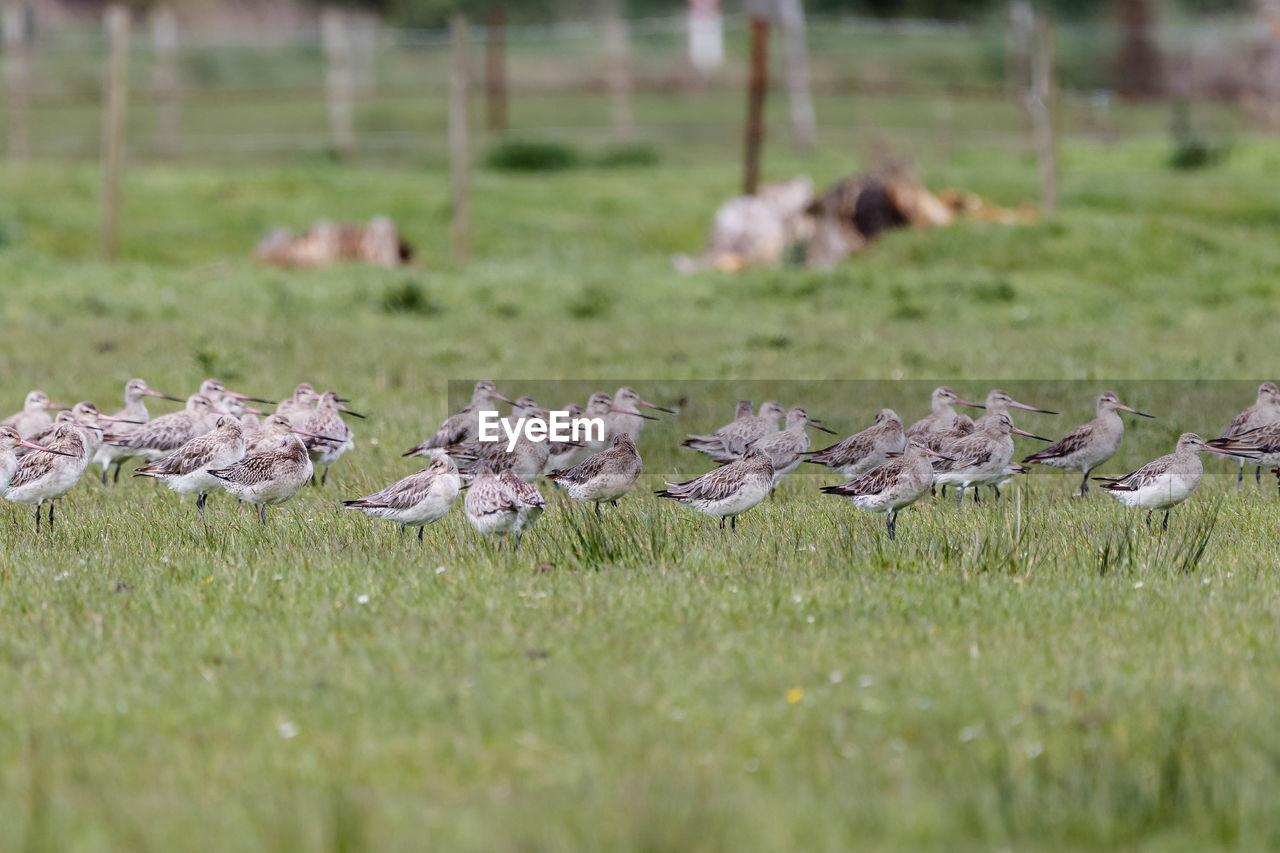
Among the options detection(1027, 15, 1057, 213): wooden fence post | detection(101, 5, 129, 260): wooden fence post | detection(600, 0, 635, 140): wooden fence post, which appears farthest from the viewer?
detection(600, 0, 635, 140): wooden fence post

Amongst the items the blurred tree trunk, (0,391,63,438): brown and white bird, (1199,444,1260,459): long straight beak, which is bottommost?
(0,391,63,438): brown and white bird

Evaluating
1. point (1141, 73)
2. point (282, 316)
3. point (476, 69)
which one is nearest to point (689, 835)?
point (282, 316)

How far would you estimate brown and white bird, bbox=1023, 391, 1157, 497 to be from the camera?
11.3 m

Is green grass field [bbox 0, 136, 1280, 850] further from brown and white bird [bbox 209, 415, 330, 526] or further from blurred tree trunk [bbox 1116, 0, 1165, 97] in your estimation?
blurred tree trunk [bbox 1116, 0, 1165, 97]

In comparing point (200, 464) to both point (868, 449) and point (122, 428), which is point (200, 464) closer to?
point (122, 428)

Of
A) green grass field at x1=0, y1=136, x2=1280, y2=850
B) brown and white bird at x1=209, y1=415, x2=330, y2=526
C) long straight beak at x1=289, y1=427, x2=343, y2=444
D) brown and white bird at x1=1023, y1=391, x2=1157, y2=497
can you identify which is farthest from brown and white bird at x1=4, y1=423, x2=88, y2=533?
brown and white bird at x1=1023, y1=391, x2=1157, y2=497

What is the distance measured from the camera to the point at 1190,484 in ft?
32.1

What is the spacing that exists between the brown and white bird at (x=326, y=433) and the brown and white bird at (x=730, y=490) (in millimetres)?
3050

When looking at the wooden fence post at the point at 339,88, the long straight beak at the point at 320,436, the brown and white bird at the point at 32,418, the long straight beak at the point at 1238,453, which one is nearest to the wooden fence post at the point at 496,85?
the wooden fence post at the point at 339,88

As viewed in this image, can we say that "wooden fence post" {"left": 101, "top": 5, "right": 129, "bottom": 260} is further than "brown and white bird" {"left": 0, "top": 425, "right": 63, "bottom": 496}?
Yes

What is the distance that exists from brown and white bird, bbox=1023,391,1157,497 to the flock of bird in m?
0.01

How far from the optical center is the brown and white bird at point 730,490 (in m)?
9.61

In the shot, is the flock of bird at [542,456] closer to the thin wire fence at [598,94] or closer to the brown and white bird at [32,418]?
the brown and white bird at [32,418]

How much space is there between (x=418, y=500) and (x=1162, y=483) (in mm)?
4690
